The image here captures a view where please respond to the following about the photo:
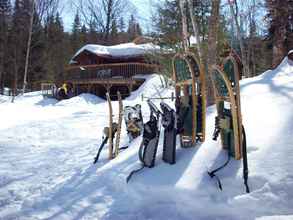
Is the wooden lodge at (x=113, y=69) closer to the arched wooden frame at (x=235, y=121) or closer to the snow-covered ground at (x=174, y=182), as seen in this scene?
the snow-covered ground at (x=174, y=182)

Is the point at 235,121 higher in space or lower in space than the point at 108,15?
lower

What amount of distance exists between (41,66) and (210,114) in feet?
105

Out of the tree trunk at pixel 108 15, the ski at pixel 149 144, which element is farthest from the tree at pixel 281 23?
the tree trunk at pixel 108 15

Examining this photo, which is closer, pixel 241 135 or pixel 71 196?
pixel 241 135

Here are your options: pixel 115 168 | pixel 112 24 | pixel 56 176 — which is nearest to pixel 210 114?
pixel 115 168

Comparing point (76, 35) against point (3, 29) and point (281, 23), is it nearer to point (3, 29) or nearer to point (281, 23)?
point (3, 29)

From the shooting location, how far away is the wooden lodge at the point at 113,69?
23.5 metres

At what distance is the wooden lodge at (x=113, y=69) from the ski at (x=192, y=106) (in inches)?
659

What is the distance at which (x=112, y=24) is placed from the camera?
35.8 metres

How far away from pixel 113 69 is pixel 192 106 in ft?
65.4

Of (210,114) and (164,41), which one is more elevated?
(164,41)

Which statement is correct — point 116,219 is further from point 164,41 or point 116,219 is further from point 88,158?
point 164,41

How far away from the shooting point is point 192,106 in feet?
16.1

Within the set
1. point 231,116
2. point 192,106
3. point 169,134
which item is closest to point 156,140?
point 169,134
